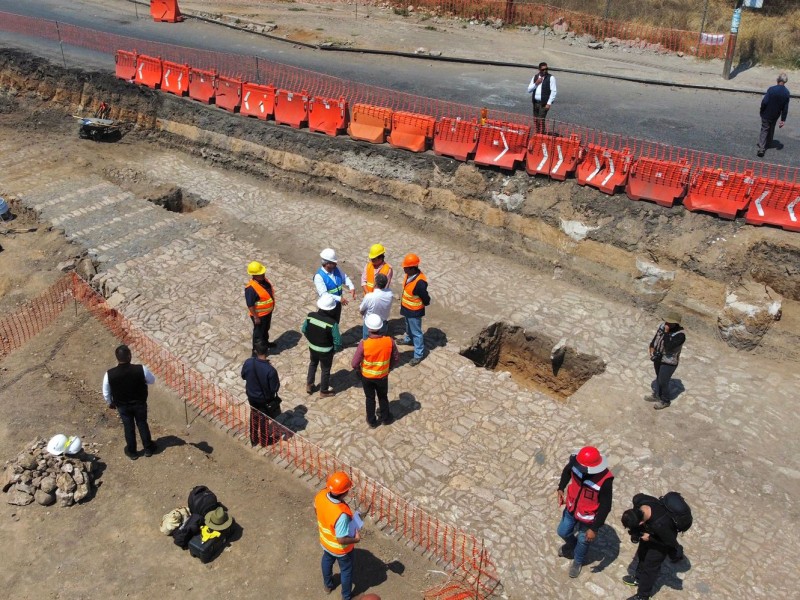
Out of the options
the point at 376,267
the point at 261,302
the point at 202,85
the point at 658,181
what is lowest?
the point at 261,302

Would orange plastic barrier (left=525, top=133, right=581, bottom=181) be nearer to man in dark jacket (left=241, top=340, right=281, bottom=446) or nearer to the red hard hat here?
man in dark jacket (left=241, top=340, right=281, bottom=446)

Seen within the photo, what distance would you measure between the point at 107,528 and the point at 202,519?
136 cm

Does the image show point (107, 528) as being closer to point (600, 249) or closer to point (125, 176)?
point (600, 249)

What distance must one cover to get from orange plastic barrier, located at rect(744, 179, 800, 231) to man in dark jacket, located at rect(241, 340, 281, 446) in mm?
8936

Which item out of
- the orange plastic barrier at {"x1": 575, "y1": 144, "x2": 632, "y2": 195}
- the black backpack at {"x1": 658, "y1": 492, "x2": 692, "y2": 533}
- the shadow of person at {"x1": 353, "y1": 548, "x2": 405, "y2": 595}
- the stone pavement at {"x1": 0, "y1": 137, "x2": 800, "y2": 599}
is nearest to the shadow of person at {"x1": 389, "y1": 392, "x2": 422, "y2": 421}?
the stone pavement at {"x1": 0, "y1": 137, "x2": 800, "y2": 599}

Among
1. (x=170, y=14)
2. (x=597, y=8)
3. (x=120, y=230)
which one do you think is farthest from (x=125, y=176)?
(x=597, y=8)

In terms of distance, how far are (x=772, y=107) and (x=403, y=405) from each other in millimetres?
10059

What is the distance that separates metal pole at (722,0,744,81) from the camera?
1880cm

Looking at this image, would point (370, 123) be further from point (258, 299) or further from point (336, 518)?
point (336, 518)

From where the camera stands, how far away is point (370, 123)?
16828 mm

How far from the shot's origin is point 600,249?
1355cm

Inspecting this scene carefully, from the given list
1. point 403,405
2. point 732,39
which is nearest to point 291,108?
point 403,405

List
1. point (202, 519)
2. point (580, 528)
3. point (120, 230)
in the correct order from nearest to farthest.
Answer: point (580, 528) < point (202, 519) < point (120, 230)

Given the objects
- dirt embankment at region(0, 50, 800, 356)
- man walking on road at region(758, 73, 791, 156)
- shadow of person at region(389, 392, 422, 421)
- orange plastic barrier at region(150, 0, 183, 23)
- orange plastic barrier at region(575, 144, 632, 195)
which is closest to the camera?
shadow of person at region(389, 392, 422, 421)
